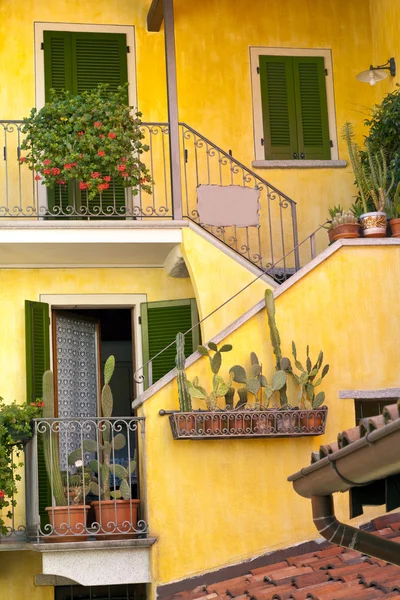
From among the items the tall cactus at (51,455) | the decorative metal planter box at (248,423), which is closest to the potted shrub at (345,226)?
the decorative metal planter box at (248,423)

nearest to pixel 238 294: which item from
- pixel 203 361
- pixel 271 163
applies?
pixel 203 361

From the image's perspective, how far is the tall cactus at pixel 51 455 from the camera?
34.8 ft

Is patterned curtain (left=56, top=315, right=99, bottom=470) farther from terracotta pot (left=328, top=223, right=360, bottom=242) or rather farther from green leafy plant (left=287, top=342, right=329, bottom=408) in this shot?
terracotta pot (left=328, top=223, right=360, bottom=242)

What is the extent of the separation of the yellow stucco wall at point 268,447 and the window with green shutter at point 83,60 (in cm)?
412

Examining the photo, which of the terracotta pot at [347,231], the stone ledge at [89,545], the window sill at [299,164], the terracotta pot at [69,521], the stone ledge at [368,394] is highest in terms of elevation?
the window sill at [299,164]

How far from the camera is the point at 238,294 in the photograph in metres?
11.8

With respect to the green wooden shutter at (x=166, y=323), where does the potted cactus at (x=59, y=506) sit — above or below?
below

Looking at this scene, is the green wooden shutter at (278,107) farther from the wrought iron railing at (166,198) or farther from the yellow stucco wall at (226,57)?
the wrought iron railing at (166,198)

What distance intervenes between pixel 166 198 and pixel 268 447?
338 centimetres

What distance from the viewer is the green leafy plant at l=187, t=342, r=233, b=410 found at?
10.4 m

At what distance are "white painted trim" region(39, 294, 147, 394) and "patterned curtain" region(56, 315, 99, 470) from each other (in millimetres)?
213

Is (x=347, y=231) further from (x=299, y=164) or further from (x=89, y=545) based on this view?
(x=89, y=545)

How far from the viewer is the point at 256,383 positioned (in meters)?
10.6

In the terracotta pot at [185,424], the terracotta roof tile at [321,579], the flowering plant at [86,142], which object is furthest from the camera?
the flowering plant at [86,142]
